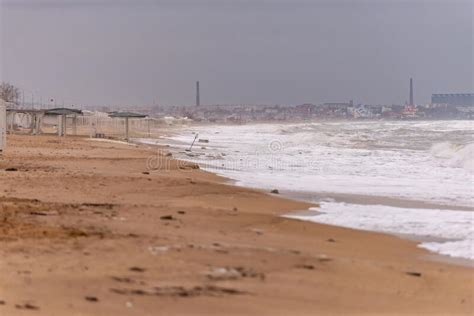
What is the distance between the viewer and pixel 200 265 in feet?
20.1

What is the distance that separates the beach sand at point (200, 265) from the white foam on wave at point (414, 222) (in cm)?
45

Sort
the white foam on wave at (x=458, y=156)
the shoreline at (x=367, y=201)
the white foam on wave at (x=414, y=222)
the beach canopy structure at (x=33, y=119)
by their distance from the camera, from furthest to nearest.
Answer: the beach canopy structure at (x=33, y=119) → the white foam on wave at (x=458, y=156) → the shoreline at (x=367, y=201) → the white foam on wave at (x=414, y=222)

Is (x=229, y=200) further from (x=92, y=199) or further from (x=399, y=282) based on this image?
(x=399, y=282)

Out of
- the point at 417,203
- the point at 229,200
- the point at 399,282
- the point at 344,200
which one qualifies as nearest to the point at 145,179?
the point at 229,200

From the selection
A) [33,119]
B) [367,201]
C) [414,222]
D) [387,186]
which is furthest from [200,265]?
[33,119]

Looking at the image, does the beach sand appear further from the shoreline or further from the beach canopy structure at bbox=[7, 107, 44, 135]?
the beach canopy structure at bbox=[7, 107, 44, 135]

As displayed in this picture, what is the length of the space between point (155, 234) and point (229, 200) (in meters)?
4.59

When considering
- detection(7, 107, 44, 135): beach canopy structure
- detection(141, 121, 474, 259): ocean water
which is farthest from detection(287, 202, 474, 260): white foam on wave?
detection(7, 107, 44, 135): beach canopy structure

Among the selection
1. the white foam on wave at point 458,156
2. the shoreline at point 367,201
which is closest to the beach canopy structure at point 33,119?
the white foam on wave at point 458,156

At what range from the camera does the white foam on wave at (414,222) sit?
335 inches

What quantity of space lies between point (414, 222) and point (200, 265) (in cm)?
502

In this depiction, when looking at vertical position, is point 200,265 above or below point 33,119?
below

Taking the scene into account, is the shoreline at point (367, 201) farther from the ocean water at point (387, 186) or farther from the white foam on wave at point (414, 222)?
the white foam on wave at point (414, 222)

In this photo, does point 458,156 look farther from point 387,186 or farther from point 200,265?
point 200,265
